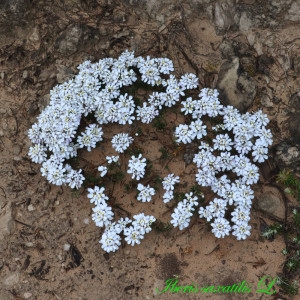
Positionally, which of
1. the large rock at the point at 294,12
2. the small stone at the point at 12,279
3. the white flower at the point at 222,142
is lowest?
the small stone at the point at 12,279

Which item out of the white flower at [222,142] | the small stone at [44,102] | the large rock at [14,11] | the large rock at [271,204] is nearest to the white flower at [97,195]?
the small stone at [44,102]

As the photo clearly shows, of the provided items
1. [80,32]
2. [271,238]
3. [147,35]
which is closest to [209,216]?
[271,238]

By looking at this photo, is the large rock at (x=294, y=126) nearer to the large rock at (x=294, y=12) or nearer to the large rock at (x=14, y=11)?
the large rock at (x=294, y=12)

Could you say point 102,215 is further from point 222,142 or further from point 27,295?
point 222,142

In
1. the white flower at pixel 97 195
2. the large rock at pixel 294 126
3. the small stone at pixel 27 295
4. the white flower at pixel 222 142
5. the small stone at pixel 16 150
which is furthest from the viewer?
the small stone at pixel 16 150

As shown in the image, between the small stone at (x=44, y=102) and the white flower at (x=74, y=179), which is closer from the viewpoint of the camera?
the white flower at (x=74, y=179)

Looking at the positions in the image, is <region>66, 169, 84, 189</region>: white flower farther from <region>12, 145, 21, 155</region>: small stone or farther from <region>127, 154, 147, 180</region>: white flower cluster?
<region>12, 145, 21, 155</region>: small stone

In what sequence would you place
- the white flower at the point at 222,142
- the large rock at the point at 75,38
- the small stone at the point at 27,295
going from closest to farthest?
the small stone at the point at 27,295, the white flower at the point at 222,142, the large rock at the point at 75,38

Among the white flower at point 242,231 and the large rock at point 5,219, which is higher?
the white flower at point 242,231

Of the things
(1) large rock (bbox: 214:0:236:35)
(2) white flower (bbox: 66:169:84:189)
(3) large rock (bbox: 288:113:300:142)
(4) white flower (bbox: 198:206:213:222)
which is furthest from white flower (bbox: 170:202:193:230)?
(1) large rock (bbox: 214:0:236:35)
